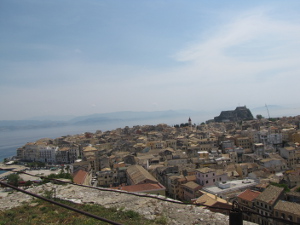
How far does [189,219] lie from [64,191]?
4975mm

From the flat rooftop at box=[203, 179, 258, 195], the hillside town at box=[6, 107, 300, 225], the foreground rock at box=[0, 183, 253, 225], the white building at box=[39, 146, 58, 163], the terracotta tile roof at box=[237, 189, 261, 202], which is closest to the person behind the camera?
the foreground rock at box=[0, 183, 253, 225]

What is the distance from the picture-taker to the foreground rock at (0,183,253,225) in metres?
5.69

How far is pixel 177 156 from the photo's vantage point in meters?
30.3

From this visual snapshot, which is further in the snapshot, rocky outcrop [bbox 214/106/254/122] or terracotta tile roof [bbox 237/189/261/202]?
rocky outcrop [bbox 214/106/254/122]

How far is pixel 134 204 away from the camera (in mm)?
6836

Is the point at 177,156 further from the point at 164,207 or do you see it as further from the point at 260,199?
the point at 164,207

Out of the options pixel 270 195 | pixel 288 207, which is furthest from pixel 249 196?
pixel 288 207

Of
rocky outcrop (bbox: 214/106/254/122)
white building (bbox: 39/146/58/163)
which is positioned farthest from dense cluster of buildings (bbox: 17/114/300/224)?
rocky outcrop (bbox: 214/106/254/122)

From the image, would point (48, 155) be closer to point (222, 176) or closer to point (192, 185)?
point (192, 185)

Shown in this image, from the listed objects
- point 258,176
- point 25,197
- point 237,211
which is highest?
point 237,211

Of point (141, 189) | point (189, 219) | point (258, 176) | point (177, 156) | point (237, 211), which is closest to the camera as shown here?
point (237, 211)

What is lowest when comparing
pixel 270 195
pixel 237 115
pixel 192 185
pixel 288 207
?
pixel 192 185

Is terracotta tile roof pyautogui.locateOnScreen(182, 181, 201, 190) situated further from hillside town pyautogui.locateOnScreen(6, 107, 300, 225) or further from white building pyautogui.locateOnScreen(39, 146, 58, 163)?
white building pyautogui.locateOnScreen(39, 146, 58, 163)

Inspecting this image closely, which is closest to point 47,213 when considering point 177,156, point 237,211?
point 237,211
